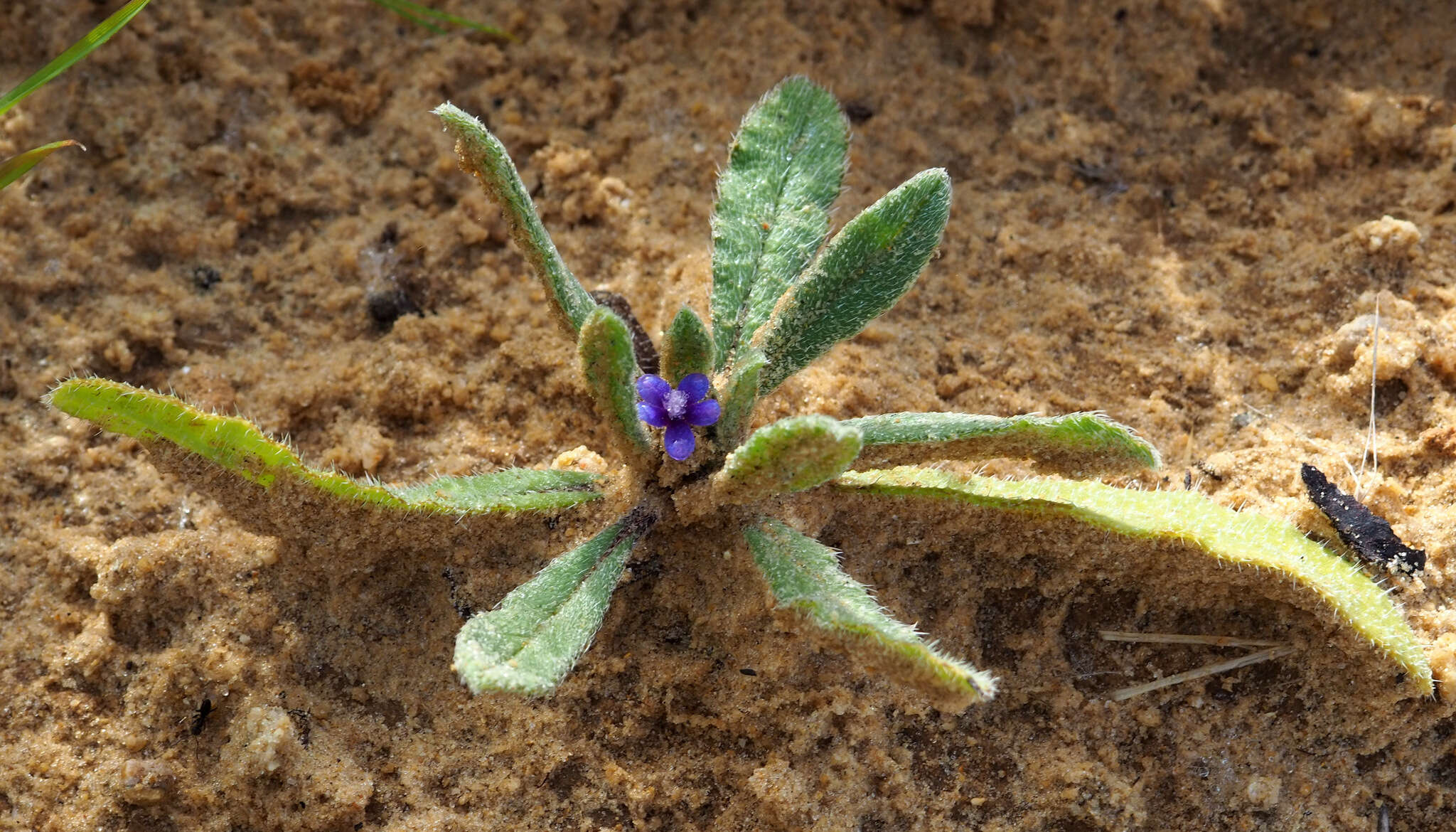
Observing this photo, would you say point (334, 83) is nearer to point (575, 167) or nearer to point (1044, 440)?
point (575, 167)

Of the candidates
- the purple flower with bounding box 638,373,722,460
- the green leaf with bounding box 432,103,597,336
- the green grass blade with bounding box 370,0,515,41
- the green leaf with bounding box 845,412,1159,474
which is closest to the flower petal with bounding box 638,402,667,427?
the purple flower with bounding box 638,373,722,460

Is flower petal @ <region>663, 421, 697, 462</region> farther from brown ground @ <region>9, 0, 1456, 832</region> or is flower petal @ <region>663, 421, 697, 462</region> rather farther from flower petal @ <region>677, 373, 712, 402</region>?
brown ground @ <region>9, 0, 1456, 832</region>

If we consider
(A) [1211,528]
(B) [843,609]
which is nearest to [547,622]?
(B) [843,609]

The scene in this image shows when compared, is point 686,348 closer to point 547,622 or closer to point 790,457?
point 790,457

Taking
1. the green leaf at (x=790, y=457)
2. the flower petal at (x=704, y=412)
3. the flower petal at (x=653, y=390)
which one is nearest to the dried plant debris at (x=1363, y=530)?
the green leaf at (x=790, y=457)

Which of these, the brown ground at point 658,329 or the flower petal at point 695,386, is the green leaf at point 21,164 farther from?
the flower petal at point 695,386

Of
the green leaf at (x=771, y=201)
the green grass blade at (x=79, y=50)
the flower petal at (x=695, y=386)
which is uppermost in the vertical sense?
the green grass blade at (x=79, y=50)

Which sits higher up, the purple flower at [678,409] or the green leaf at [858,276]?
the green leaf at [858,276]
